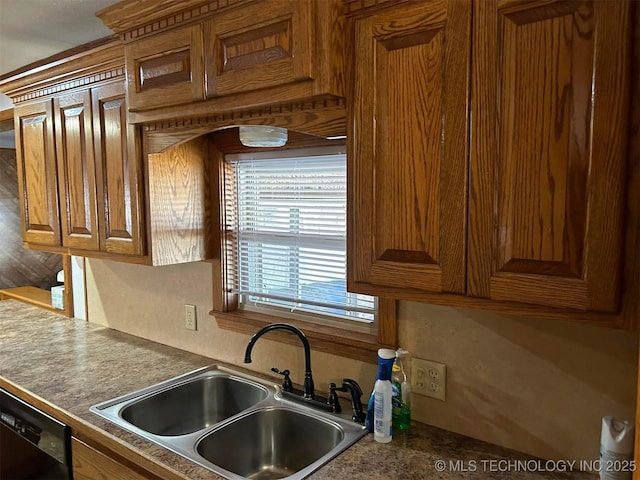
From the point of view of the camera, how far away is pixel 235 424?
1559mm

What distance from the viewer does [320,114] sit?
130 centimetres

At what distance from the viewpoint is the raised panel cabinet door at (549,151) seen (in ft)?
2.84

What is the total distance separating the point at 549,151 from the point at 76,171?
6.28ft

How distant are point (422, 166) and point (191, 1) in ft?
2.92

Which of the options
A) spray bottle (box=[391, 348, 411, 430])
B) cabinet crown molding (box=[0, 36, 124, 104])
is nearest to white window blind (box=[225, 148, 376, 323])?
spray bottle (box=[391, 348, 411, 430])

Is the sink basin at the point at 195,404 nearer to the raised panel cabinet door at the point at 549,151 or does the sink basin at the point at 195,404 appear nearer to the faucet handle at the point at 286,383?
the faucet handle at the point at 286,383

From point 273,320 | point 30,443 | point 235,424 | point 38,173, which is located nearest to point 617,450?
point 235,424

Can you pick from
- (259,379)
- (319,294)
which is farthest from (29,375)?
(319,294)

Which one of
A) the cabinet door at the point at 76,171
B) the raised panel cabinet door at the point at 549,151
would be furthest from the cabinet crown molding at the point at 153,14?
the raised panel cabinet door at the point at 549,151

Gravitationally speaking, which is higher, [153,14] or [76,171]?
[153,14]

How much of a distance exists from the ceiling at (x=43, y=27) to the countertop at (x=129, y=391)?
1.55 meters

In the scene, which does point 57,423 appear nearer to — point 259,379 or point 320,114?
point 259,379

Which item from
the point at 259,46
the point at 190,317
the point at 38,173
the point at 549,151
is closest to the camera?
the point at 549,151

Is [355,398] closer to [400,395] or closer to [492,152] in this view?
[400,395]
